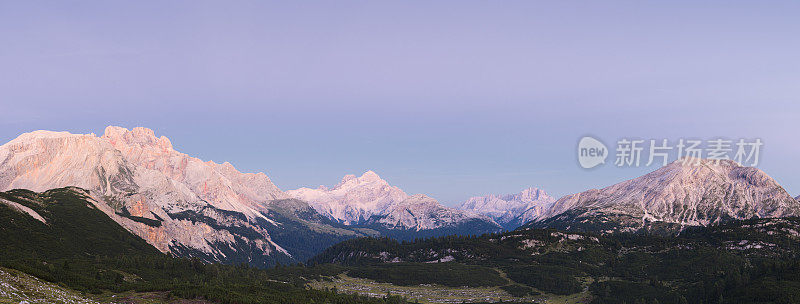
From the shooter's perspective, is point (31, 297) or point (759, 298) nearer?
point (31, 297)

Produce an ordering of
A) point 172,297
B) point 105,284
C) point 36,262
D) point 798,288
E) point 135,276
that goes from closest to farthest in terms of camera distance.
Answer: point 172,297 → point 105,284 → point 36,262 → point 135,276 → point 798,288

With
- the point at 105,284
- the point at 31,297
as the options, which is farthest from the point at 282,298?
the point at 31,297

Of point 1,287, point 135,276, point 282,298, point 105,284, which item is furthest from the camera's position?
point 135,276

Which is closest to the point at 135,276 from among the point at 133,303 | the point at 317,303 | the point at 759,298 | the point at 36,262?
the point at 36,262

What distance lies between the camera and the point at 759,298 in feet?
645

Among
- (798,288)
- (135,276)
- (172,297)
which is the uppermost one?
(798,288)

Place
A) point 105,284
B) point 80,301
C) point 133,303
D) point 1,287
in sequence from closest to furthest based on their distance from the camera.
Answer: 1. point 1,287
2. point 80,301
3. point 133,303
4. point 105,284

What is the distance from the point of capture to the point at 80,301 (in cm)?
7894

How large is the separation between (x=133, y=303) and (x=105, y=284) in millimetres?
27660

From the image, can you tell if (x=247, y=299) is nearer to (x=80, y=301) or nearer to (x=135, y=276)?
(x=80, y=301)

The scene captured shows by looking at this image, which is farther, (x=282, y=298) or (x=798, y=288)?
(x=798, y=288)

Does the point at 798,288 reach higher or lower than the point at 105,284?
higher

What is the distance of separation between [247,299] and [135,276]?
84.0 meters

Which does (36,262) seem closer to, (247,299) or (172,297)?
(172,297)
